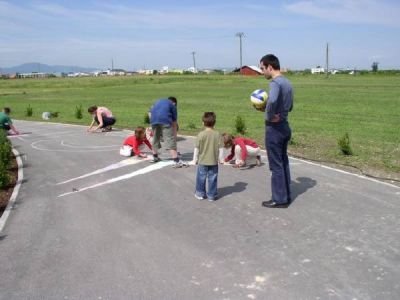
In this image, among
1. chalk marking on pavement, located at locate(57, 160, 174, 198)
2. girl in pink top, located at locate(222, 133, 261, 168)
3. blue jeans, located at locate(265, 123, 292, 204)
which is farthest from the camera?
girl in pink top, located at locate(222, 133, 261, 168)

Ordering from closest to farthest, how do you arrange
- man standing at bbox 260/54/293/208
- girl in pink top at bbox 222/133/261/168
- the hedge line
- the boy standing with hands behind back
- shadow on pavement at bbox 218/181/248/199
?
man standing at bbox 260/54/293/208 < the boy standing with hands behind back < shadow on pavement at bbox 218/181/248/199 < the hedge line < girl in pink top at bbox 222/133/261/168

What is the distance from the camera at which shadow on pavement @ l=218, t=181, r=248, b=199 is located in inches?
→ 316

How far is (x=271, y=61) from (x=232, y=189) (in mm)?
2460

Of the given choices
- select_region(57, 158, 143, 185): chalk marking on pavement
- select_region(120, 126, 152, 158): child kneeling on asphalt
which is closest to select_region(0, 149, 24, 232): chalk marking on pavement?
select_region(57, 158, 143, 185): chalk marking on pavement

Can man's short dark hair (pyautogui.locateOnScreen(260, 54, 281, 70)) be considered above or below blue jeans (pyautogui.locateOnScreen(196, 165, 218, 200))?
above

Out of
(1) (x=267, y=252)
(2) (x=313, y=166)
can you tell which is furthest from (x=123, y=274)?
(2) (x=313, y=166)

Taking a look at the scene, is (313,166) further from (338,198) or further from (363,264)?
(363,264)

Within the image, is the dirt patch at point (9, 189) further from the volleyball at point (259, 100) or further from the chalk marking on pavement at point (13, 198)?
the volleyball at point (259, 100)

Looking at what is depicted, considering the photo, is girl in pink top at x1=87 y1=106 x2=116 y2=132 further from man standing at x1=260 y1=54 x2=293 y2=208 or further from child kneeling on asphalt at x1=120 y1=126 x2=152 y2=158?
man standing at x1=260 y1=54 x2=293 y2=208

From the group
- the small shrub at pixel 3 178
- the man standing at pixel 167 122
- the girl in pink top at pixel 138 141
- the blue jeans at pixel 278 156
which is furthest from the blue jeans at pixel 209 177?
the girl in pink top at pixel 138 141

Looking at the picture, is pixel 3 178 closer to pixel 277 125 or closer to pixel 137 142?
pixel 137 142

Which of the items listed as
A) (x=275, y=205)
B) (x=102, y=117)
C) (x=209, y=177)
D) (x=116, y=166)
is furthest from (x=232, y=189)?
(x=102, y=117)

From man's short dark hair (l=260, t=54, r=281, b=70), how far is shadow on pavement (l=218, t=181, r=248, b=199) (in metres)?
2.29

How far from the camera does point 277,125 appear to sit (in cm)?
697
